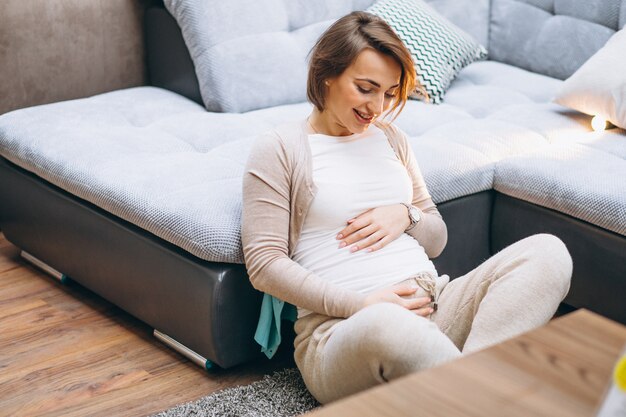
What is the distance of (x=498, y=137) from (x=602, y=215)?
0.44 meters

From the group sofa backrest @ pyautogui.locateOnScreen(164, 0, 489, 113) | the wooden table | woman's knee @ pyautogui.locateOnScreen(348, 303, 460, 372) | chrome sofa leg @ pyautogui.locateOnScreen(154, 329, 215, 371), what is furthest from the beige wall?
the wooden table

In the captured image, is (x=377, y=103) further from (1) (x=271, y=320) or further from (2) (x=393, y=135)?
(1) (x=271, y=320)

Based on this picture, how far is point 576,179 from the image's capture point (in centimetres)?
219

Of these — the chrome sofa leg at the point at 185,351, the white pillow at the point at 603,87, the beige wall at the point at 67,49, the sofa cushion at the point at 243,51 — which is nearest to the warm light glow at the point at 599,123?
the white pillow at the point at 603,87

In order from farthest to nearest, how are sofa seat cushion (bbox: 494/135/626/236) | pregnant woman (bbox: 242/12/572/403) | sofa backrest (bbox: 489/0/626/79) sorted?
sofa backrest (bbox: 489/0/626/79), sofa seat cushion (bbox: 494/135/626/236), pregnant woman (bbox: 242/12/572/403)

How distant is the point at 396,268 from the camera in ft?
5.88

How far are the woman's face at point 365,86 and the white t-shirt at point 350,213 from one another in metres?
0.09

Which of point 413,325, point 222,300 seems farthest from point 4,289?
point 413,325

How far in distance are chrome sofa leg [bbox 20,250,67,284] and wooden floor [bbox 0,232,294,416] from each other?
0.12ft

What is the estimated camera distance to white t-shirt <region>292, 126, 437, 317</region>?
177 centimetres

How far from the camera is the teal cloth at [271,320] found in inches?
72.7

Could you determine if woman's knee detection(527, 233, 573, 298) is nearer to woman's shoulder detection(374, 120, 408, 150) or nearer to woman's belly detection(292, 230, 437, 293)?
woman's belly detection(292, 230, 437, 293)

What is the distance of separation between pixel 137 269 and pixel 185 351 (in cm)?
21

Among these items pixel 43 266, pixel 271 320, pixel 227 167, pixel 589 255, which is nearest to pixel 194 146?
pixel 227 167
